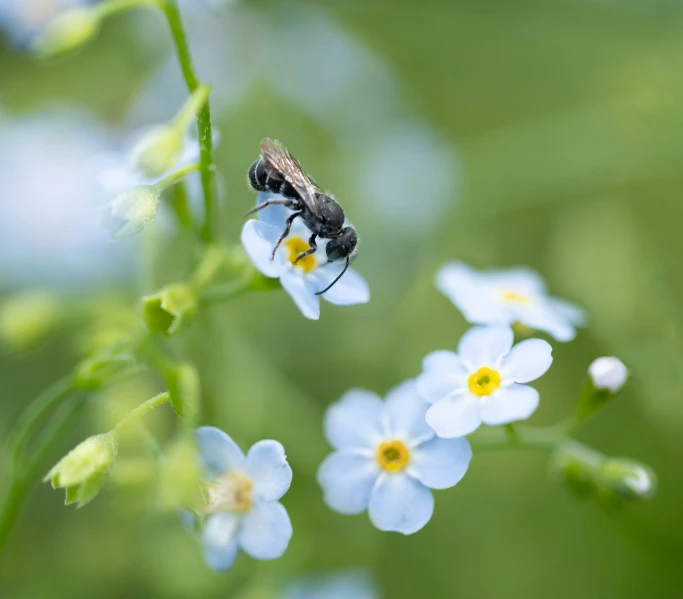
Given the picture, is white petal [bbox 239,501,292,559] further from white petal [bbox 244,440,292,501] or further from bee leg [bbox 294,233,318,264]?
bee leg [bbox 294,233,318,264]

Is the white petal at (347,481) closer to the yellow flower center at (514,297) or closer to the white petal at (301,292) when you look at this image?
the white petal at (301,292)

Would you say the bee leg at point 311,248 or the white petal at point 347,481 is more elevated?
the bee leg at point 311,248

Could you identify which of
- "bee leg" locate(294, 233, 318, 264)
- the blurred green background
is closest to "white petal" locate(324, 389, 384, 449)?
"bee leg" locate(294, 233, 318, 264)

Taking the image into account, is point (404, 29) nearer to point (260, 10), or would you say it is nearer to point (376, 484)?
point (260, 10)

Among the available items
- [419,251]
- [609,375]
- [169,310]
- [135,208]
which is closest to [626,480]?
[609,375]

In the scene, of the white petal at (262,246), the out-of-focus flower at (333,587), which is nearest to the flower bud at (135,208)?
the white petal at (262,246)

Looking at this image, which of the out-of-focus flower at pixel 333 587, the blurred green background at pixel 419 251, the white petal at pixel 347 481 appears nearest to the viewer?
the white petal at pixel 347 481

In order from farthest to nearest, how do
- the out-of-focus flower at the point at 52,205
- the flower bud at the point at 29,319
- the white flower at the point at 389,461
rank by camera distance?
the out-of-focus flower at the point at 52,205 → the flower bud at the point at 29,319 → the white flower at the point at 389,461

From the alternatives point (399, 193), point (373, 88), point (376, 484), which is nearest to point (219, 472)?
point (376, 484)
